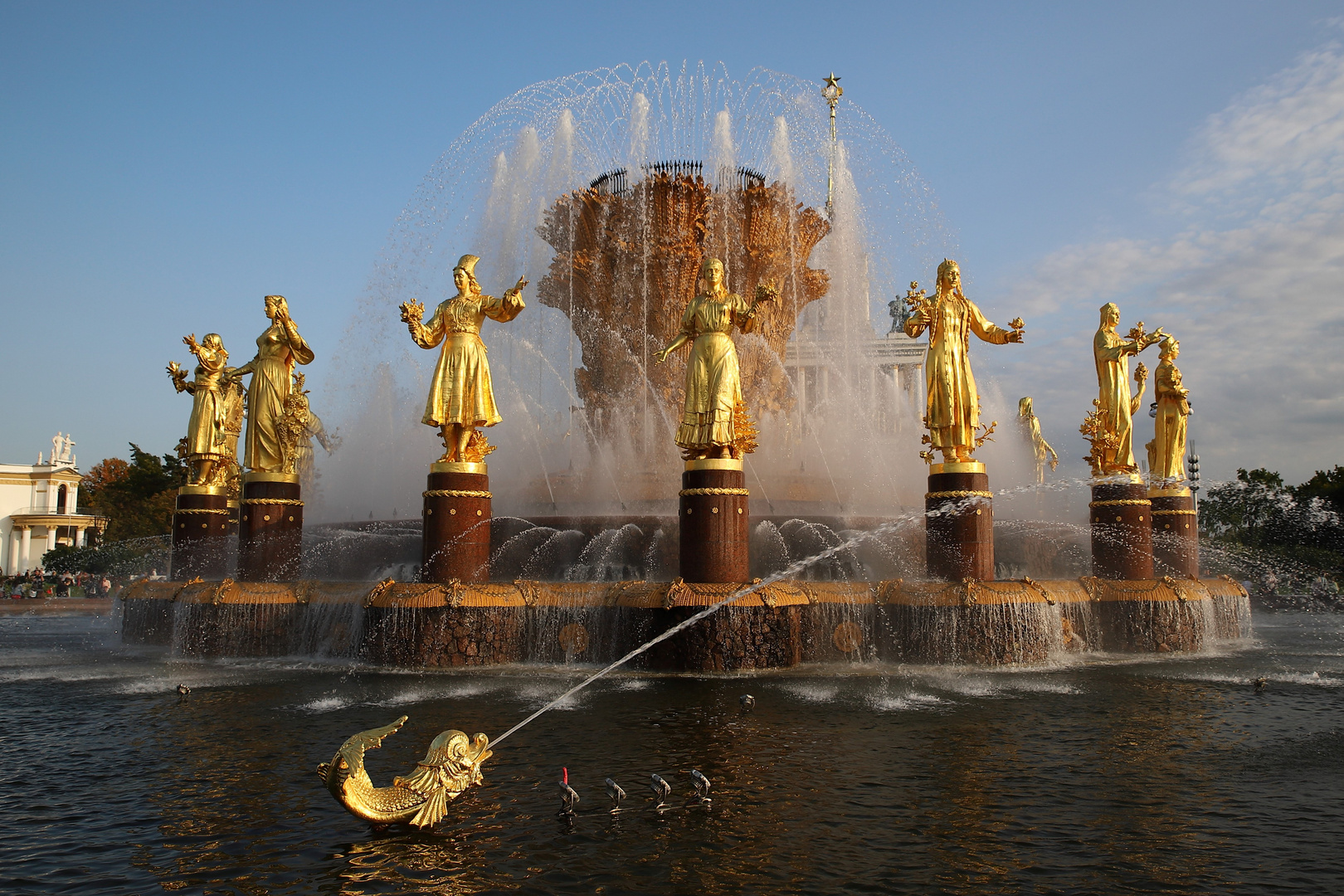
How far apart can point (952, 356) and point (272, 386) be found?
37.2 feet

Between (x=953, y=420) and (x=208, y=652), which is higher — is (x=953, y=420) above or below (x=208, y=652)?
above

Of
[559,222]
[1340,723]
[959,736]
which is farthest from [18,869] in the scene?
[559,222]

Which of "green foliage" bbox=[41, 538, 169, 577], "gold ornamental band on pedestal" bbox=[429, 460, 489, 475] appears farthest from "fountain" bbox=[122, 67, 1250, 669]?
"green foliage" bbox=[41, 538, 169, 577]

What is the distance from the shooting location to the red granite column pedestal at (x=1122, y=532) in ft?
48.6

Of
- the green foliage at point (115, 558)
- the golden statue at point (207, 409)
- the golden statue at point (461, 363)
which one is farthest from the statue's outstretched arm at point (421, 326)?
the green foliage at point (115, 558)

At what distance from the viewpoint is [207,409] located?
57.5 feet

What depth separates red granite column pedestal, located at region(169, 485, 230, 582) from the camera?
1712 centimetres

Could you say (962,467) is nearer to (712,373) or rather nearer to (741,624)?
(712,373)

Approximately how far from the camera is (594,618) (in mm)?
12344

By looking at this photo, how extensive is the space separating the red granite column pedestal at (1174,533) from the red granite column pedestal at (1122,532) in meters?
0.72

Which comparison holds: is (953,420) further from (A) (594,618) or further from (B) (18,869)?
(B) (18,869)

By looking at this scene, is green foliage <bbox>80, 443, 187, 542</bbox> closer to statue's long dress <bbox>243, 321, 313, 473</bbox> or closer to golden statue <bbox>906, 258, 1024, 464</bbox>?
statue's long dress <bbox>243, 321, 313, 473</bbox>

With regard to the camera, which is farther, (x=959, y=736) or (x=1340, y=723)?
(x=1340, y=723)

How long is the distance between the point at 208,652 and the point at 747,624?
849 centimetres
